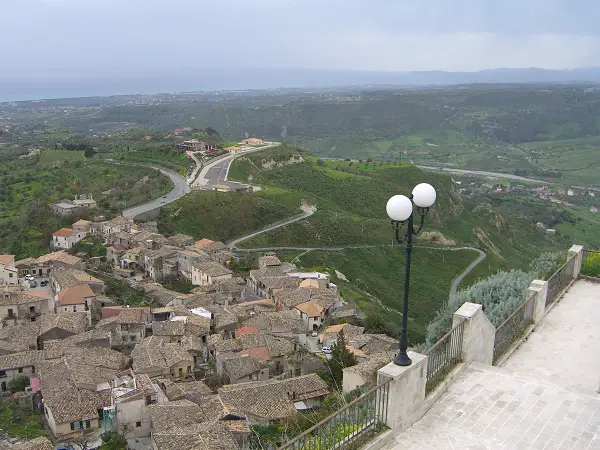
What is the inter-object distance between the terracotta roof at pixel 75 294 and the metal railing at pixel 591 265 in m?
21.5

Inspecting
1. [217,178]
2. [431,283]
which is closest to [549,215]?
[431,283]

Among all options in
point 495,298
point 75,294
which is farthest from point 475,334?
point 75,294

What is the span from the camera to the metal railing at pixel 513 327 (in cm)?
854

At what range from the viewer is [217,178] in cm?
5534

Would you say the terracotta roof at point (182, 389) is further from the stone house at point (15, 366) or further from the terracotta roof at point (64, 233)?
the terracotta roof at point (64, 233)

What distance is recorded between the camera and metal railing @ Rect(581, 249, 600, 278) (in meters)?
12.4

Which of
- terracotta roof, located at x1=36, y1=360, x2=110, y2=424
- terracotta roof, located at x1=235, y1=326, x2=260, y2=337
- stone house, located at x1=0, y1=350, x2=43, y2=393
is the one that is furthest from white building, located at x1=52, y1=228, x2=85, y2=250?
terracotta roof, located at x1=36, y1=360, x2=110, y2=424

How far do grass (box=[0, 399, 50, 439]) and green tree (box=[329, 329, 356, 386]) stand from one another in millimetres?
9018

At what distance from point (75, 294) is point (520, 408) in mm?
23175

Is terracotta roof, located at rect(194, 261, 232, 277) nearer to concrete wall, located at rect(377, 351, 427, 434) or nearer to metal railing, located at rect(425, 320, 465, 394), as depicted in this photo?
metal railing, located at rect(425, 320, 465, 394)

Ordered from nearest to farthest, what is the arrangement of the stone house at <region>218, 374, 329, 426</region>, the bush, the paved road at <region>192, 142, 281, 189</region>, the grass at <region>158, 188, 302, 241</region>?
1. the bush
2. the stone house at <region>218, 374, 329, 426</region>
3. the grass at <region>158, 188, 302, 241</region>
4. the paved road at <region>192, 142, 281, 189</region>

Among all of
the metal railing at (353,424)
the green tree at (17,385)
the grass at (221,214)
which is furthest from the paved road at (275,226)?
the metal railing at (353,424)

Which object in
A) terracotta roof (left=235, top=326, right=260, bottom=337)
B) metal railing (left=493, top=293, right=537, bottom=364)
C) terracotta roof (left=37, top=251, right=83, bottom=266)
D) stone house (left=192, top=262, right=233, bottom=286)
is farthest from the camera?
terracotta roof (left=37, top=251, right=83, bottom=266)

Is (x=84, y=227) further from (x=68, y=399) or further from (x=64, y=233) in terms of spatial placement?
(x=68, y=399)
